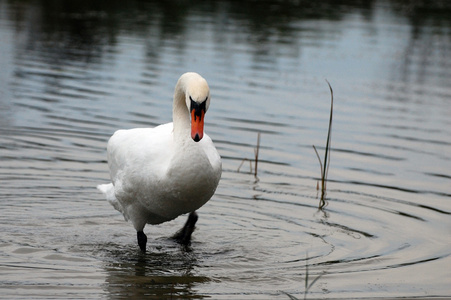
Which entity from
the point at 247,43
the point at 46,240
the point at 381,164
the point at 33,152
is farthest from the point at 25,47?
the point at 46,240

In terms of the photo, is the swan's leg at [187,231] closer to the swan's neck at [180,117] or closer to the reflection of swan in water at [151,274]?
the reflection of swan in water at [151,274]

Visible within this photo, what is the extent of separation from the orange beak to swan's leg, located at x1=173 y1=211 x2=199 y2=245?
1849 millimetres

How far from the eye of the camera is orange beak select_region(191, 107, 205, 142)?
619cm

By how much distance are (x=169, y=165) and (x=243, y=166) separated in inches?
158

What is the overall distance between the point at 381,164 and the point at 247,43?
42.9 feet

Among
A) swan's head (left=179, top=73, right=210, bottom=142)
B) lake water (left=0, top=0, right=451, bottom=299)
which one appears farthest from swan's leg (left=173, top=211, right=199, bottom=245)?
swan's head (left=179, top=73, right=210, bottom=142)

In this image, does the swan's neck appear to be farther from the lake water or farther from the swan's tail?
the lake water

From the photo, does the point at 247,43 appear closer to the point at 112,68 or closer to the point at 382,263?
the point at 112,68

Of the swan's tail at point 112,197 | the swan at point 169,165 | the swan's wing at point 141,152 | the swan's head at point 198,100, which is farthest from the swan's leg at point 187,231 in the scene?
the swan's head at point 198,100

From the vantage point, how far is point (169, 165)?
21.6 ft

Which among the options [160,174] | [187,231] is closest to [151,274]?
[160,174]

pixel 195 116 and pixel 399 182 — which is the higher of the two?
pixel 195 116

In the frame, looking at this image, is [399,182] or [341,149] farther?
[341,149]

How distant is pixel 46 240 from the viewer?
7.51 meters
